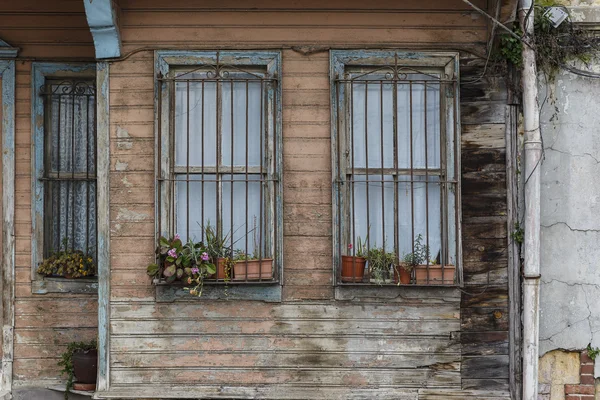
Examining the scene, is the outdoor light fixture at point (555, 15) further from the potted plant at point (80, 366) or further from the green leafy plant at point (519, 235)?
the potted plant at point (80, 366)

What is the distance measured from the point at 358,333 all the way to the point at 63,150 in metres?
3.09

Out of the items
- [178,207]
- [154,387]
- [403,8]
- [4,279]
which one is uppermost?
[403,8]

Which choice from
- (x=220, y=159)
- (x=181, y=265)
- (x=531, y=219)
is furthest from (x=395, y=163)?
(x=181, y=265)

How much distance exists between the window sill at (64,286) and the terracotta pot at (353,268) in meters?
2.25

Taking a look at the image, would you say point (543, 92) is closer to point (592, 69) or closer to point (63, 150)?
point (592, 69)

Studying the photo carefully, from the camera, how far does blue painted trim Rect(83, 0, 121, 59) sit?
5301mm

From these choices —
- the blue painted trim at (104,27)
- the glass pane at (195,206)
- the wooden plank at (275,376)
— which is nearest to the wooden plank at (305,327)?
the wooden plank at (275,376)

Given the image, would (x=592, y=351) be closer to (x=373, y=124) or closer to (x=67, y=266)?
(x=373, y=124)

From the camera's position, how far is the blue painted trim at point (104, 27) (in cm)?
530

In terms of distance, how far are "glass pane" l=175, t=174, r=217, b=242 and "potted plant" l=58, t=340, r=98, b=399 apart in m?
1.30

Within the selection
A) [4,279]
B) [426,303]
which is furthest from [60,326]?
[426,303]

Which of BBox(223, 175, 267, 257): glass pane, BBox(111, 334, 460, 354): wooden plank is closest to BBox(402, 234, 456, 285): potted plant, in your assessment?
BBox(111, 334, 460, 354): wooden plank

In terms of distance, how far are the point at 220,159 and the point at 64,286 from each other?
73.8 inches

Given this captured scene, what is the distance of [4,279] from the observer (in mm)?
6199
